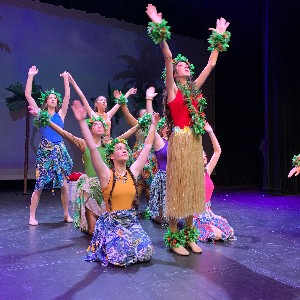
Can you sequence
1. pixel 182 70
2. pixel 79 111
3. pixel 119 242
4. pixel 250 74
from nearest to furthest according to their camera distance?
pixel 79 111 → pixel 119 242 → pixel 182 70 → pixel 250 74

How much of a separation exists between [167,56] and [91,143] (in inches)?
32.8

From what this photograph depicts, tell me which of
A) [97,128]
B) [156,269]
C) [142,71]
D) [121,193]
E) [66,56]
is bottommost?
[156,269]

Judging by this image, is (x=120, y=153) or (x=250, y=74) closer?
(x=120, y=153)

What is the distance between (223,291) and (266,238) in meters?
1.60

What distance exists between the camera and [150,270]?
270 centimetres

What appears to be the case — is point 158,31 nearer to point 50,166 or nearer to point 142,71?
point 50,166

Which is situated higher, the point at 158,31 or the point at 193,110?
the point at 158,31

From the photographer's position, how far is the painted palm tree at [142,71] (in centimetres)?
925

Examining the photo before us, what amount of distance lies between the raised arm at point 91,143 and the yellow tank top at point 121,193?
0.18 ft

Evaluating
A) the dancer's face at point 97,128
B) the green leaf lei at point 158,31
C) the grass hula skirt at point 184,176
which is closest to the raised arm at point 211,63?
the grass hula skirt at point 184,176

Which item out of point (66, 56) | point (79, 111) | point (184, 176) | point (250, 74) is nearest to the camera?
point (79, 111)

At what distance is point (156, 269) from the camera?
2717 millimetres

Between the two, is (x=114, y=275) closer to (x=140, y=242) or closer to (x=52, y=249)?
(x=140, y=242)

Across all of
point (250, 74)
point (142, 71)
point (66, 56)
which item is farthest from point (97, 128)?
point (250, 74)
